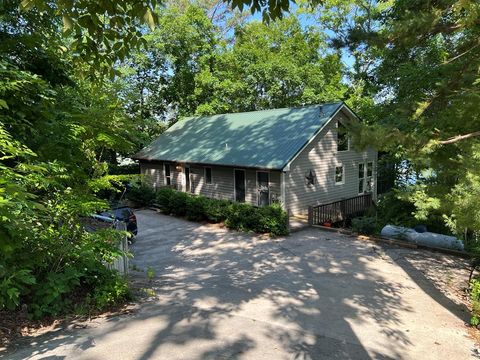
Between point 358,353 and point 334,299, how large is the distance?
8.52 feet

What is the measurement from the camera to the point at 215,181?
21453mm

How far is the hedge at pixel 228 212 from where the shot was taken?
1549 cm

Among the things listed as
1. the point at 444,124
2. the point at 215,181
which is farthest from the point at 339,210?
the point at 444,124

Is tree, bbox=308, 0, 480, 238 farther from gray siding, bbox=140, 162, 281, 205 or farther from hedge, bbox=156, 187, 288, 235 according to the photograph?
gray siding, bbox=140, 162, 281, 205

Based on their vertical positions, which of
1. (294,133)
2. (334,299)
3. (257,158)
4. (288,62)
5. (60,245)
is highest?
(288,62)

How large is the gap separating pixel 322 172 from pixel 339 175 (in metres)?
1.70

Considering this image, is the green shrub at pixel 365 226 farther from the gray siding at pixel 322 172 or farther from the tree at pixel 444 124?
the gray siding at pixel 322 172

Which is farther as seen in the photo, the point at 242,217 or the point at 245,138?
the point at 245,138

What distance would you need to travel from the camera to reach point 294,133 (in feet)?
63.4

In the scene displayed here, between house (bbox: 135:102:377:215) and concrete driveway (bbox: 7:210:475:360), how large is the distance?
577 centimetres

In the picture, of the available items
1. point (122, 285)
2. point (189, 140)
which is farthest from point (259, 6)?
point (189, 140)

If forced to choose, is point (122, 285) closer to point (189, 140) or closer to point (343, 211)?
point (343, 211)

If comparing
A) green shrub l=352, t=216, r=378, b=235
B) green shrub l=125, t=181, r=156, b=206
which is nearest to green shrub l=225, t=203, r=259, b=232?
green shrub l=352, t=216, r=378, b=235

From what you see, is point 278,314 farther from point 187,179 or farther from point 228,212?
point 187,179
